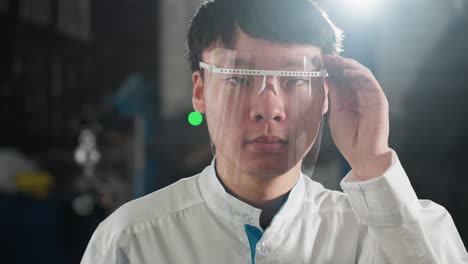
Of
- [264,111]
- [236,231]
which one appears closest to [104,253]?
[236,231]

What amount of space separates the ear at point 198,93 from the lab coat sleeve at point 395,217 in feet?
0.67

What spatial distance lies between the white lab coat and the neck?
0.01m

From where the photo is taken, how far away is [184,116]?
2.66 ft

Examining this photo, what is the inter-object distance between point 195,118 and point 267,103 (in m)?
0.14

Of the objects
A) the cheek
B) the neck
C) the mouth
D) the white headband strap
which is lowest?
the neck

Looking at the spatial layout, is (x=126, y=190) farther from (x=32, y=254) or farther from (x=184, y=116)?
(x=32, y=254)

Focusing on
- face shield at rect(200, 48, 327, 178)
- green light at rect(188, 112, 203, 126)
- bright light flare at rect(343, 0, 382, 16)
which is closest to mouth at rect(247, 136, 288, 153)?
Result: face shield at rect(200, 48, 327, 178)

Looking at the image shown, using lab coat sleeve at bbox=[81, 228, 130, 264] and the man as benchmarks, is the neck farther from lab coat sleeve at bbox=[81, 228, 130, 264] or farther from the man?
lab coat sleeve at bbox=[81, 228, 130, 264]

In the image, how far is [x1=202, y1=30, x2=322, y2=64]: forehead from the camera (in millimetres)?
602

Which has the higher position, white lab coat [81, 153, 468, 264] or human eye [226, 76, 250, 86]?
human eye [226, 76, 250, 86]

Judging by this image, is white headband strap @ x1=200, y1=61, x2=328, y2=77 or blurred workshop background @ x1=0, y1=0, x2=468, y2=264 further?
blurred workshop background @ x1=0, y1=0, x2=468, y2=264

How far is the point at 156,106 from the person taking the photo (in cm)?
106

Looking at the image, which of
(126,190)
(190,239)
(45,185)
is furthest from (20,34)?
(190,239)

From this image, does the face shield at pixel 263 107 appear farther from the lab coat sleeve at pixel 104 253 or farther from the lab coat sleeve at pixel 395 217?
the lab coat sleeve at pixel 104 253
